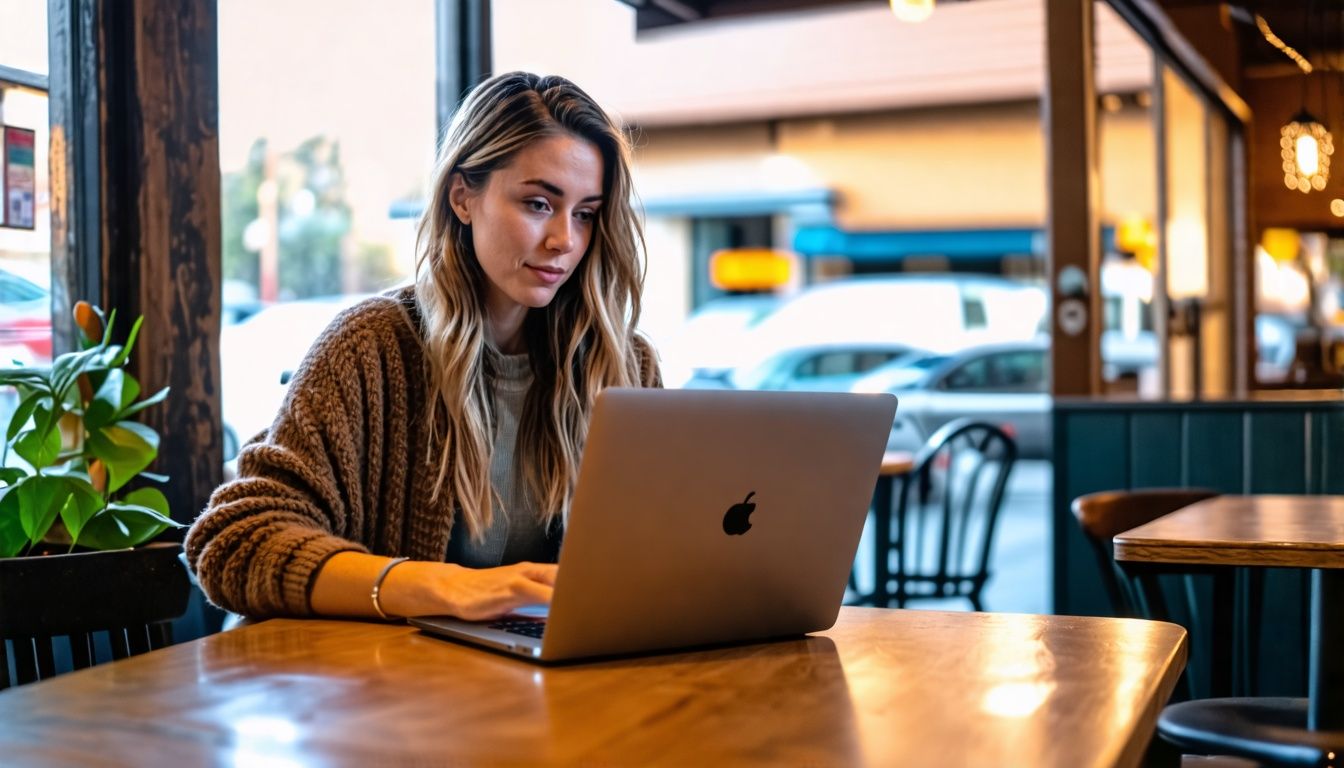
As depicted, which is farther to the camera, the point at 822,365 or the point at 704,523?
the point at 822,365

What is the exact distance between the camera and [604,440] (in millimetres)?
1111

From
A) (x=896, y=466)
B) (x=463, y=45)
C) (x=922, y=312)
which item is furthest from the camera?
(x=922, y=312)

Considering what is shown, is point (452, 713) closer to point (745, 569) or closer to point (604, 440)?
point (604, 440)

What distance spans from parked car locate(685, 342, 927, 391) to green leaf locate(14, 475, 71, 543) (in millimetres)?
8329

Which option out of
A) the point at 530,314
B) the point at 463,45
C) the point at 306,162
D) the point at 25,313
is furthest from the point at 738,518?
the point at 306,162

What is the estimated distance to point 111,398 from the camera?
1.88m

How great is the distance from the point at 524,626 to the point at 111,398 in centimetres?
87

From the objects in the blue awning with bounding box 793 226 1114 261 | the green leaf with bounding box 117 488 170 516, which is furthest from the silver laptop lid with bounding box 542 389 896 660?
the blue awning with bounding box 793 226 1114 261

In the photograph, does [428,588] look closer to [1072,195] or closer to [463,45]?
[463,45]

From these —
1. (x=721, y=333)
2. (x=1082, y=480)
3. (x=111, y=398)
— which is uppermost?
(x=721, y=333)

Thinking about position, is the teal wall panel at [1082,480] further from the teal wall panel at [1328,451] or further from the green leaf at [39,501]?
the green leaf at [39,501]

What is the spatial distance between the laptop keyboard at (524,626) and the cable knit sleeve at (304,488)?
9.3 inches

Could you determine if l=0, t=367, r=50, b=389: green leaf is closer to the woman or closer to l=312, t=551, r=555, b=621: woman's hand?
the woman

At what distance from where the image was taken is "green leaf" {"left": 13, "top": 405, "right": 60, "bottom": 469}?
5.79 ft
